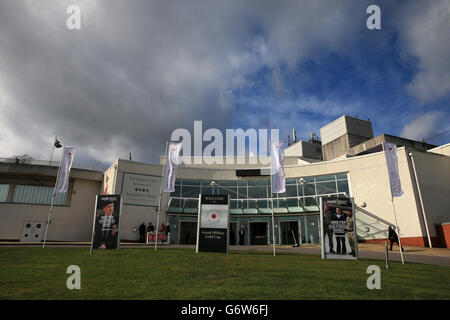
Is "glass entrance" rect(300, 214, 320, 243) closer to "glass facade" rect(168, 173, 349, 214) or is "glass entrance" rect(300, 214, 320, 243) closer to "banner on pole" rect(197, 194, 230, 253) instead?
"glass facade" rect(168, 173, 349, 214)

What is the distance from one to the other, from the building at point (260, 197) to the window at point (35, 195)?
36 cm

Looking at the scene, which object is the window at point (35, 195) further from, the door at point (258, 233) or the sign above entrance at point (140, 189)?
the door at point (258, 233)

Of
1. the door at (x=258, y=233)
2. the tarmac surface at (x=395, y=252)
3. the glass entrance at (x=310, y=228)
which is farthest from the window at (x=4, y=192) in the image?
the glass entrance at (x=310, y=228)

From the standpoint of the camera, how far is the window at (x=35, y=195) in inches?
1178

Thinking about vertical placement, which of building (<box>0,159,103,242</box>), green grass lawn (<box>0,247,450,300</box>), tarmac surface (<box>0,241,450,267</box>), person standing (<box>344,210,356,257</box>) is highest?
building (<box>0,159,103,242</box>)

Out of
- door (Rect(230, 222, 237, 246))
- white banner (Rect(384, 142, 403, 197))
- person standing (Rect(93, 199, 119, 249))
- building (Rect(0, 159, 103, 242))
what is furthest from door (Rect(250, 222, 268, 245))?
building (Rect(0, 159, 103, 242))

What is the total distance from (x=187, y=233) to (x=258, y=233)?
7671 millimetres

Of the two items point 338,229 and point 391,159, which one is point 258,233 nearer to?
point 391,159

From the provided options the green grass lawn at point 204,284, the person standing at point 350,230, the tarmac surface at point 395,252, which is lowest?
the green grass lawn at point 204,284

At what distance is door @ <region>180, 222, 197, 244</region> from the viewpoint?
2981cm

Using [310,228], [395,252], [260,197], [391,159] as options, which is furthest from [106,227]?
[310,228]

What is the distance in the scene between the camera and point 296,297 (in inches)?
202

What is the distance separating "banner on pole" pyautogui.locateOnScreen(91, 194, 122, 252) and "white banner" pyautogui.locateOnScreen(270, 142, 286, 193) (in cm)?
956
